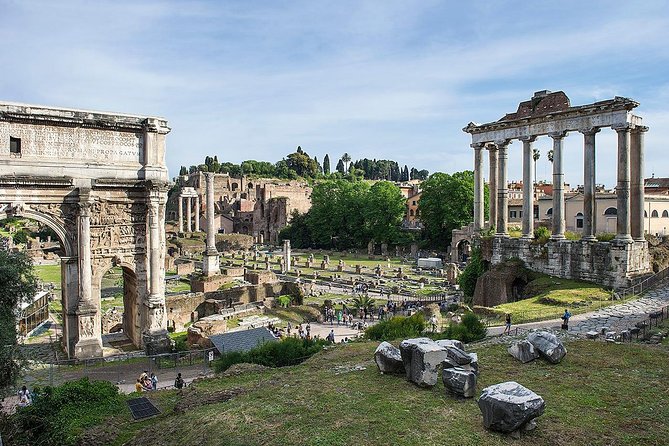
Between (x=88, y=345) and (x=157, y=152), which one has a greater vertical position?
(x=157, y=152)

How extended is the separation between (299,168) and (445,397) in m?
112

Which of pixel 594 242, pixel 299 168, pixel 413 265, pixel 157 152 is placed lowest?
pixel 413 265

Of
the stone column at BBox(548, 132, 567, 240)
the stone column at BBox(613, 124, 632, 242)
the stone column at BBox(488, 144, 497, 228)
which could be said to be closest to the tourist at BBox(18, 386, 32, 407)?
the stone column at BBox(548, 132, 567, 240)

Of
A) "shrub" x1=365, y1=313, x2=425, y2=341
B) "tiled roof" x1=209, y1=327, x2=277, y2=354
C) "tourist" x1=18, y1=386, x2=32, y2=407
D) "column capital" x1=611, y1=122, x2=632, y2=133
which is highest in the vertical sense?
"column capital" x1=611, y1=122, x2=632, y2=133

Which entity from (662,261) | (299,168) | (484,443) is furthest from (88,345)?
(299,168)

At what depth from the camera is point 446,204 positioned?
54.4 m

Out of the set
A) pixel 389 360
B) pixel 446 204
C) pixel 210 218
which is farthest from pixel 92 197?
pixel 446 204

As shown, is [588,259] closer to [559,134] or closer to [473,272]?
[559,134]

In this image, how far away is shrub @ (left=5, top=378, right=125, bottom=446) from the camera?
30.0 feet

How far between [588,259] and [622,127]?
554cm

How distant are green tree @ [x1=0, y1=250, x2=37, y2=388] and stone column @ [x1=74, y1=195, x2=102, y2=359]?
Result: 525 cm

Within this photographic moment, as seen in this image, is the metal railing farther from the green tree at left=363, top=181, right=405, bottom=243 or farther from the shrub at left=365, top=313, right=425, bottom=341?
the green tree at left=363, top=181, right=405, bottom=243

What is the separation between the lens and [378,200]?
63281 mm

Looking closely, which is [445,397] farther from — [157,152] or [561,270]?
[561,270]
